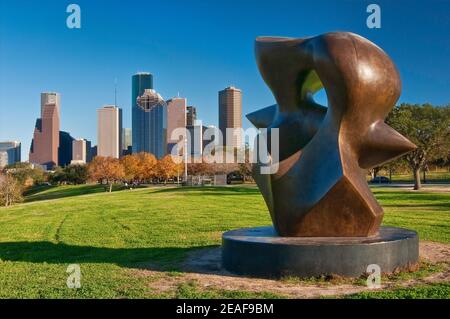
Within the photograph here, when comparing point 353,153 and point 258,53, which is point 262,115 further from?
point 353,153

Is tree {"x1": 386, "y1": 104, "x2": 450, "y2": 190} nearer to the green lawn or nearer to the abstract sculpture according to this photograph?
the green lawn

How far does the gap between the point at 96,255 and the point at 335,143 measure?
666cm

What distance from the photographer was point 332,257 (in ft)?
32.5

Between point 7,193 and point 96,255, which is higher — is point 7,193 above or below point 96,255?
below

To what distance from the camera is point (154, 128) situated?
556ft

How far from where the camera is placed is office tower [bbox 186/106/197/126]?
148m

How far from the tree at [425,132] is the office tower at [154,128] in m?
114

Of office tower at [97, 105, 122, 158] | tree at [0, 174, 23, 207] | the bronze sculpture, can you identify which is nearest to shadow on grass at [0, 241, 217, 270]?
the bronze sculpture

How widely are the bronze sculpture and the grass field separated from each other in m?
2.50

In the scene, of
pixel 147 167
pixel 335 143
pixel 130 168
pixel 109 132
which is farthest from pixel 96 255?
pixel 109 132

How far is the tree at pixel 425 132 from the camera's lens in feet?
144

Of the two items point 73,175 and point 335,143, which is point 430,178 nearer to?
point 73,175

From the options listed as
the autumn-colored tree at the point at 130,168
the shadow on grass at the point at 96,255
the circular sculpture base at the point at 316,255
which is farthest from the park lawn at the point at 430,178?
the circular sculpture base at the point at 316,255

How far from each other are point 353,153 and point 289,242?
2.67m
